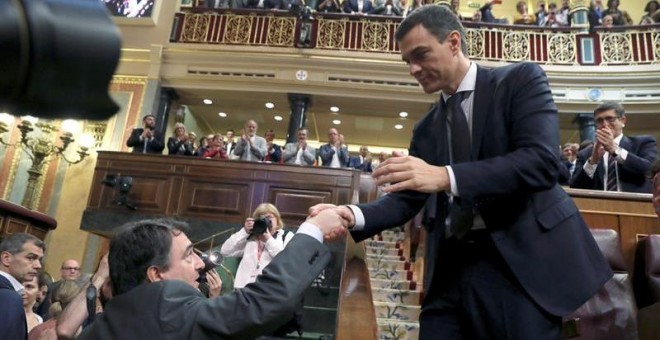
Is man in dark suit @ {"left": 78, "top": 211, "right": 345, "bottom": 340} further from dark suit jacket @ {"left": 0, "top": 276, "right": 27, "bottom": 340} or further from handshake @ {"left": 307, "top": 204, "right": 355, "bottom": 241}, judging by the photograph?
dark suit jacket @ {"left": 0, "top": 276, "right": 27, "bottom": 340}

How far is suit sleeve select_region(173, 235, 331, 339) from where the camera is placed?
1.21m

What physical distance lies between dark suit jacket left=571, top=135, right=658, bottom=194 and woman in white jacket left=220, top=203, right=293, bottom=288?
6.76ft

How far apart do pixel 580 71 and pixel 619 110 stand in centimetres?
678

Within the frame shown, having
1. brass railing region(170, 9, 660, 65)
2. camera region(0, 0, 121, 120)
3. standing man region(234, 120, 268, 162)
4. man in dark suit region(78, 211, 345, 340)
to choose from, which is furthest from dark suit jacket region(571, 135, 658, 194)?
brass railing region(170, 9, 660, 65)

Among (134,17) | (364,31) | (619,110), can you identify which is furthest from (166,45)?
(619,110)

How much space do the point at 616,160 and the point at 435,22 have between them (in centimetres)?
252

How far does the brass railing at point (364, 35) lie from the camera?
9.45 meters

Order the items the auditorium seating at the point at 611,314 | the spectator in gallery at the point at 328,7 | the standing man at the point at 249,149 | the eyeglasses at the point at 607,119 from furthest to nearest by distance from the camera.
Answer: the spectator in gallery at the point at 328,7
the standing man at the point at 249,149
the eyeglasses at the point at 607,119
the auditorium seating at the point at 611,314

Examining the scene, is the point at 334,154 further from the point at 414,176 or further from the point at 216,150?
the point at 414,176

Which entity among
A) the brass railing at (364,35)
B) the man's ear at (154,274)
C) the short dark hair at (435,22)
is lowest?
the man's ear at (154,274)

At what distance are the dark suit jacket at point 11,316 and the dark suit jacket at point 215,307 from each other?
77cm

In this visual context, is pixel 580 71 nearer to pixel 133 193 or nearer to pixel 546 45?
pixel 546 45

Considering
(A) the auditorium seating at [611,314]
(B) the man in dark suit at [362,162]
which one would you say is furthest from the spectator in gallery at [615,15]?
(A) the auditorium seating at [611,314]

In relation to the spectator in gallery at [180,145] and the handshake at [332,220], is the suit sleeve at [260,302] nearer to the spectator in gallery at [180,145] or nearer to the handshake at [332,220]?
the handshake at [332,220]
